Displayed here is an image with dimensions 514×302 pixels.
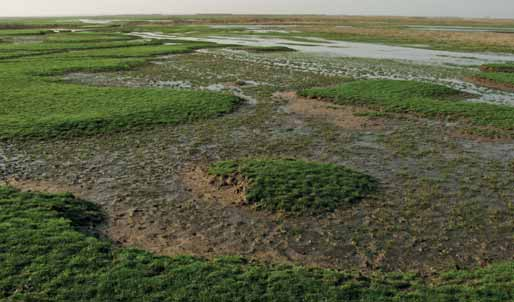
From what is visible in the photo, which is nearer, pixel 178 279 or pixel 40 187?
pixel 178 279

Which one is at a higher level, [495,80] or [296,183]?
[495,80]

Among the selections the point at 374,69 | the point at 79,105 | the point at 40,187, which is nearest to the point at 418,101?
the point at 374,69

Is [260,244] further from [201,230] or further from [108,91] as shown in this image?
[108,91]

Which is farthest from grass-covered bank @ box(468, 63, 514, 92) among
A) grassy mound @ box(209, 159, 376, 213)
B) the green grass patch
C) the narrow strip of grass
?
grassy mound @ box(209, 159, 376, 213)

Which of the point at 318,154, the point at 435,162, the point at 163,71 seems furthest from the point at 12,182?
the point at 163,71

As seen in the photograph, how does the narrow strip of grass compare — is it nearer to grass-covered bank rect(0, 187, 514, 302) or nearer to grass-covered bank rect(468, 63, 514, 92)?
grass-covered bank rect(468, 63, 514, 92)

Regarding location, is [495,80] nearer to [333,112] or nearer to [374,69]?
[374,69]
